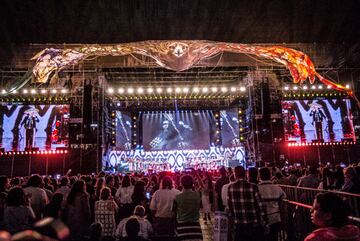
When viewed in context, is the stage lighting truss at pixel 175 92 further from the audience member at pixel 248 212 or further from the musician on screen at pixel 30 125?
the audience member at pixel 248 212

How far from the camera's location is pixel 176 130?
21047 mm

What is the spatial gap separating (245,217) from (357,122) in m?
15.3

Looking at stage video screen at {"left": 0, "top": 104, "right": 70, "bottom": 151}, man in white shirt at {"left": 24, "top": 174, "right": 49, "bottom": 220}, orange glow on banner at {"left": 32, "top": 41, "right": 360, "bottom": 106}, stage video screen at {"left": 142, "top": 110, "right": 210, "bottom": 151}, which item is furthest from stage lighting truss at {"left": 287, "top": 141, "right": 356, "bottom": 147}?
man in white shirt at {"left": 24, "top": 174, "right": 49, "bottom": 220}

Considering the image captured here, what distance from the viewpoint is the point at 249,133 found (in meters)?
16.6

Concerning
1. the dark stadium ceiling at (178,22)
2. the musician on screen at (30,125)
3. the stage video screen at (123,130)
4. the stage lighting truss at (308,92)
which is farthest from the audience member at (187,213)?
the stage video screen at (123,130)

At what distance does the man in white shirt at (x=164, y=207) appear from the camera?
510cm

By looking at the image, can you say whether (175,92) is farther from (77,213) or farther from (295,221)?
(77,213)

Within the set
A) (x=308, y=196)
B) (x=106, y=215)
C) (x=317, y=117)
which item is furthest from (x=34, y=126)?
(x=317, y=117)

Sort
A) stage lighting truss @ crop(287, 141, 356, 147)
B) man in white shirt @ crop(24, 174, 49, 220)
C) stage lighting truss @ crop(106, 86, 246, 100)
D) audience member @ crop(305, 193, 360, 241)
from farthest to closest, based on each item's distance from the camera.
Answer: stage lighting truss @ crop(106, 86, 246, 100), stage lighting truss @ crop(287, 141, 356, 147), man in white shirt @ crop(24, 174, 49, 220), audience member @ crop(305, 193, 360, 241)

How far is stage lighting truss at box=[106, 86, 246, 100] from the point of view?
707 inches

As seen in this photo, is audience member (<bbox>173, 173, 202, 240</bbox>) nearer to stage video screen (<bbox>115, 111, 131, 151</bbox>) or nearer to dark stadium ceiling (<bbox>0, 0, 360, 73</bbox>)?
dark stadium ceiling (<bbox>0, 0, 360, 73</bbox>)

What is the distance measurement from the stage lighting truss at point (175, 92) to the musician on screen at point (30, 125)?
3930 millimetres

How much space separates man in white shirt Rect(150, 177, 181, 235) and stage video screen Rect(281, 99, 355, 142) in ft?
43.8

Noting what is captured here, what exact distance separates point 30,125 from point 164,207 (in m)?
13.9
